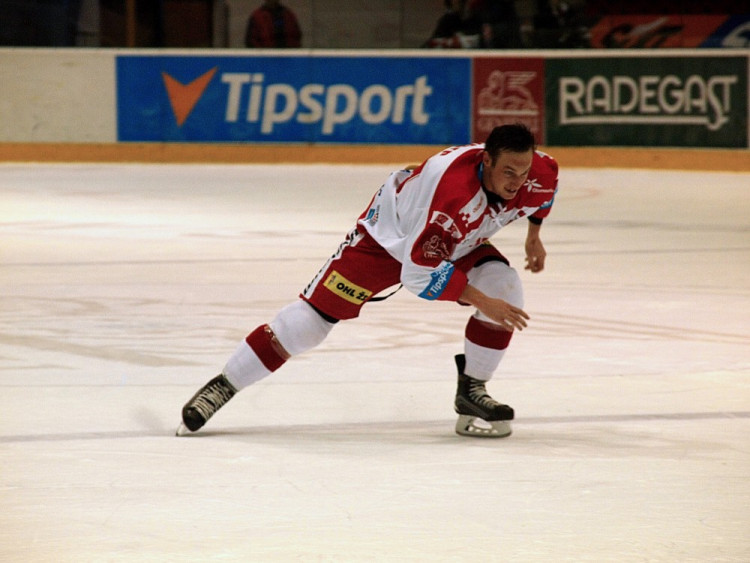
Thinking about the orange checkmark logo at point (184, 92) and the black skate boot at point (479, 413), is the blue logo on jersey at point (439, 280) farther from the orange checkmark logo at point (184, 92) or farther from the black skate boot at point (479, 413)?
the orange checkmark logo at point (184, 92)

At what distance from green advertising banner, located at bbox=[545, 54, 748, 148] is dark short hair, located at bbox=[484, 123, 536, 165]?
37.7 feet

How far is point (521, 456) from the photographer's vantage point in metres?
3.80

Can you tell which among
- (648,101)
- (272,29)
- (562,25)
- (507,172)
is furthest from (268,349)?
(272,29)

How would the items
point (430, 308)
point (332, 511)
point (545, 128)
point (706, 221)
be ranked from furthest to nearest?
point (545, 128) < point (706, 221) < point (430, 308) < point (332, 511)

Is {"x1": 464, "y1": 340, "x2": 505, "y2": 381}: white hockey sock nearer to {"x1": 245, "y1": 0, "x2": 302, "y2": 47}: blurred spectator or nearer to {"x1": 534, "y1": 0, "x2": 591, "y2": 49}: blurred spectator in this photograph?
{"x1": 534, "y1": 0, "x2": 591, "y2": 49}: blurred spectator

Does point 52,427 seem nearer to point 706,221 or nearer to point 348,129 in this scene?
point 706,221

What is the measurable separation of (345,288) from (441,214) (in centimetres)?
46

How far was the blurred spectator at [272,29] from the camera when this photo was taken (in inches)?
650

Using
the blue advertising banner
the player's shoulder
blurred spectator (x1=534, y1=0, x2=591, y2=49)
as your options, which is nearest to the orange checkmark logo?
the blue advertising banner

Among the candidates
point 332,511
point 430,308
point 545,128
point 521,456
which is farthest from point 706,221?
point 332,511

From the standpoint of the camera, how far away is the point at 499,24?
16094 mm

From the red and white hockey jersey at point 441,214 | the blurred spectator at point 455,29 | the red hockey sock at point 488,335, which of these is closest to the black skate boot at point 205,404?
the red and white hockey jersey at point 441,214

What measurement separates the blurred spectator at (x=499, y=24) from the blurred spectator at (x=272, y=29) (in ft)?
7.13

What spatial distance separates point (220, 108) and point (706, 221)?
24.7ft
